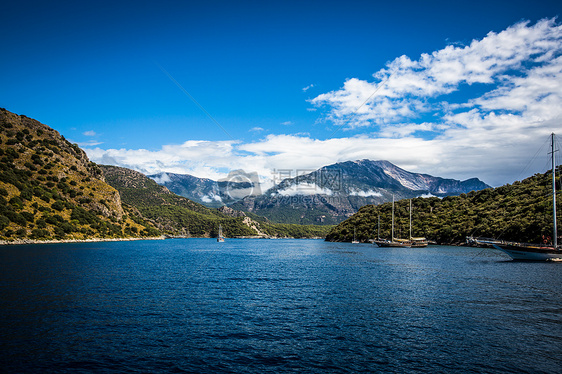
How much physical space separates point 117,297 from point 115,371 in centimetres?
1929

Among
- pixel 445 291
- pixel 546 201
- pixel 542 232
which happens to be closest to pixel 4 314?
pixel 445 291

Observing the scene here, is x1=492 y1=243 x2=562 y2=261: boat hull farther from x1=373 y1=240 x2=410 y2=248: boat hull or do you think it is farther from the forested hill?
x1=373 y1=240 x2=410 y2=248: boat hull

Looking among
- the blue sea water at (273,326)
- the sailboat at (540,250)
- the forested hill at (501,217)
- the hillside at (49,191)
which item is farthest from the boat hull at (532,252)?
the hillside at (49,191)

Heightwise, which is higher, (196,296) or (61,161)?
(61,161)

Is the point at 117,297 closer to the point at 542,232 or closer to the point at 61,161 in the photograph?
the point at 542,232

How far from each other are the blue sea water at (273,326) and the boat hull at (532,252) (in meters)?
30.3

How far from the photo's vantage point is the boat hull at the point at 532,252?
69125 millimetres

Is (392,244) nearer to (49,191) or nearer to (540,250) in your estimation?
(540,250)

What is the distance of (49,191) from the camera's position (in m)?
136

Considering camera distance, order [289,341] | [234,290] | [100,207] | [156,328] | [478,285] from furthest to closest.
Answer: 1. [100,207]
2. [478,285]
3. [234,290]
4. [156,328]
5. [289,341]

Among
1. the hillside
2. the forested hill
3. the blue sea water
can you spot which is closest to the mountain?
the hillside

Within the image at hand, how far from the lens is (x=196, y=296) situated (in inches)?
1409

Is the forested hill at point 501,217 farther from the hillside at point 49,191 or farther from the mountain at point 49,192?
the mountain at point 49,192

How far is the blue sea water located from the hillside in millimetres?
79149
